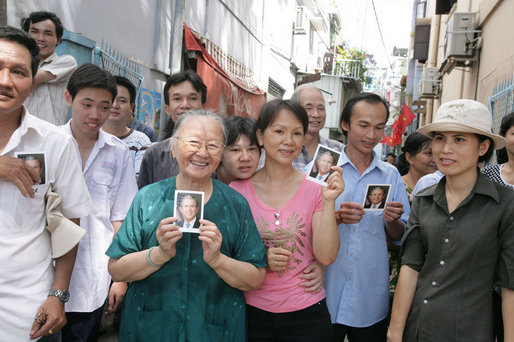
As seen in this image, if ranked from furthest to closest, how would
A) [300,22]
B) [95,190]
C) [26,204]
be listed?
1. [300,22]
2. [95,190]
3. [26,204]

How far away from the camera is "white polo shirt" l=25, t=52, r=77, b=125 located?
11.2 ft

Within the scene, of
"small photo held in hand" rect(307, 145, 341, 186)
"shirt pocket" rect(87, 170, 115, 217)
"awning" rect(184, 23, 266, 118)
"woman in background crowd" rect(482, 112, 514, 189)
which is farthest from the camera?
"awning" rect(184, 23, 266, 118)

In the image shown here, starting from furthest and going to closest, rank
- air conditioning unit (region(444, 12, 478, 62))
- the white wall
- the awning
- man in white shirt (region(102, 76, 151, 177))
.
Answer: the awning
air conditioning unit (region(444, 12, 478, 62))
the white wall
man in white shirt (region(102, 76, 151, 177))

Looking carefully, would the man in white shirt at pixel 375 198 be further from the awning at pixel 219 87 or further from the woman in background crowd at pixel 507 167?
the awning at pixel 219 87

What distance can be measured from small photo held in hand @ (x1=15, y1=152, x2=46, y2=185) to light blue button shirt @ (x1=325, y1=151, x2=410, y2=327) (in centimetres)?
172

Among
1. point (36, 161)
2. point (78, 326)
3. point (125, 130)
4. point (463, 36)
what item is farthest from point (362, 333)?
point (463, 36)

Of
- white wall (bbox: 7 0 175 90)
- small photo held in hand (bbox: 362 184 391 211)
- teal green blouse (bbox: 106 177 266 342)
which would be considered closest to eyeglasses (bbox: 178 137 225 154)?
teal green blouse (bbox: 106 177 266 342)

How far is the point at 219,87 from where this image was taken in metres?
9.21

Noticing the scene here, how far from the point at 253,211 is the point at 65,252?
0.98 metres

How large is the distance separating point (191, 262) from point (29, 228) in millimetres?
772

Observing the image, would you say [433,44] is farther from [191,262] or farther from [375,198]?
[191,262]

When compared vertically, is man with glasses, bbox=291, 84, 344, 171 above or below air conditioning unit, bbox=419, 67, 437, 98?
below

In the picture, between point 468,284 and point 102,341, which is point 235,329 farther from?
point 102,341

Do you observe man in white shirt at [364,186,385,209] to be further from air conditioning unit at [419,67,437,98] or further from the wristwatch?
air conditioning unit at [419,67,437,98]
